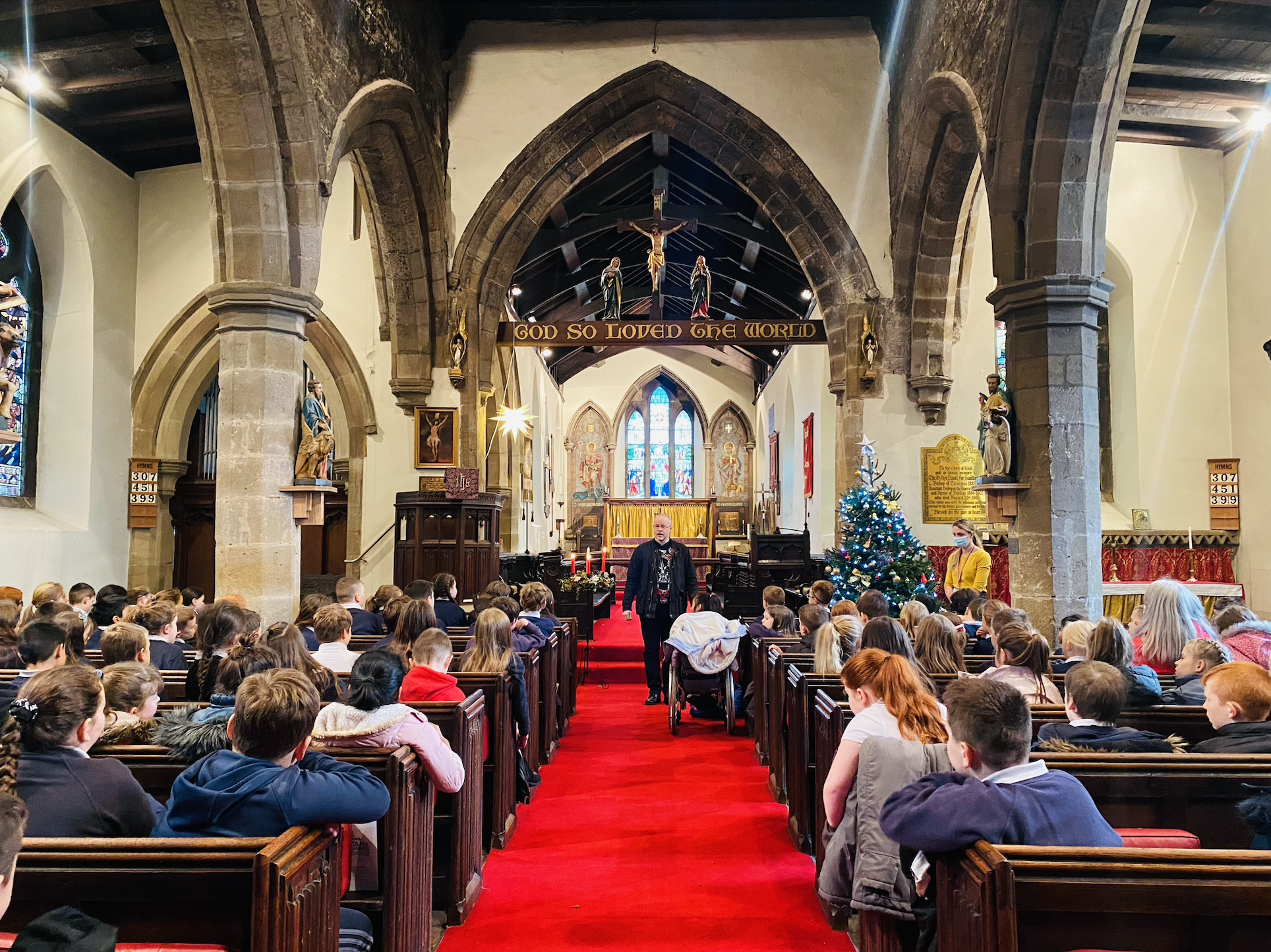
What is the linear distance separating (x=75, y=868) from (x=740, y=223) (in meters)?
13.0

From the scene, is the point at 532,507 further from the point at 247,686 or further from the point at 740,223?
the point at 247,686

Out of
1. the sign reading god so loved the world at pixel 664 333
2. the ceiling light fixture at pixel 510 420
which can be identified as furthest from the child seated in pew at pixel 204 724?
the ceiling light fixture at pixel 510 420

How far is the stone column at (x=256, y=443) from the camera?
21.9ft

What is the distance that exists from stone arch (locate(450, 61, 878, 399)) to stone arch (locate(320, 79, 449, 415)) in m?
0.33

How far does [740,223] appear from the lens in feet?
44.9

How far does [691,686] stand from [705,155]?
23.7 ft

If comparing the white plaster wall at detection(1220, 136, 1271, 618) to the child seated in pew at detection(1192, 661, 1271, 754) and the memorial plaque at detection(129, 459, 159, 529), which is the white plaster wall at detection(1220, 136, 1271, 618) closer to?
the child seated in pew at detection(1192, 661, 1271, 754)

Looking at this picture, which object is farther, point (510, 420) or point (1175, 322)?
point (510, 420)

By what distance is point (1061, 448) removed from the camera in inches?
258

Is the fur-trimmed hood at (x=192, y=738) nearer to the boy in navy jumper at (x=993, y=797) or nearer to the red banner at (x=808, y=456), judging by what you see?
the boy in navy jumper at (x=993, y=797)

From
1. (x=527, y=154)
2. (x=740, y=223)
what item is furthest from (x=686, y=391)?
(x=527, y=154)

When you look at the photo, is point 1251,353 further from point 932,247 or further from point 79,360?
point 79,360

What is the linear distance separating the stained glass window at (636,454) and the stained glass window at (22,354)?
16951mm

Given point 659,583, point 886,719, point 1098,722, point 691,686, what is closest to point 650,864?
point 886,719
